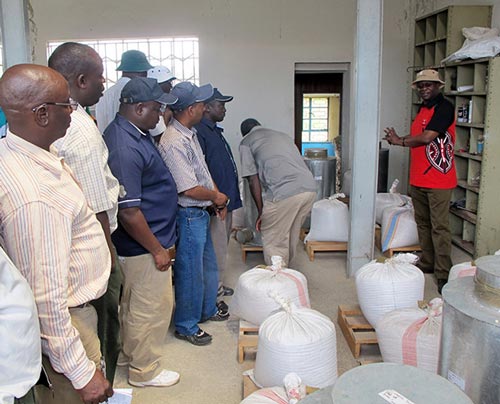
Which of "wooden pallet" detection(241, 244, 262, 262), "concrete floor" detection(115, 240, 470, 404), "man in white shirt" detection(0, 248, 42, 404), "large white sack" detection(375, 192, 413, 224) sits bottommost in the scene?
"concrete floor" detection(115, 240, 470, 404)

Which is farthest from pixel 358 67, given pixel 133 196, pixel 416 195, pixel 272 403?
pixel 272 403

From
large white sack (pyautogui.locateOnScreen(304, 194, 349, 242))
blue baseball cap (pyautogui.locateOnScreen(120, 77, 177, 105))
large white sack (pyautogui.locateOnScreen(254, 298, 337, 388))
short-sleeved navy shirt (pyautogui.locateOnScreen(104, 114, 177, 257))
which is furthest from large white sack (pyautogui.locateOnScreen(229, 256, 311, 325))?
large white sack (pyautogui.locateOnScreen(304, 194, 349, 242))

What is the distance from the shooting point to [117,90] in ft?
10.4

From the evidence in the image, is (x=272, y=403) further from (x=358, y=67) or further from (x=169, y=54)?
(x=169, y=54)

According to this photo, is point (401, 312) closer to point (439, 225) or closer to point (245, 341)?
point (245, 341)

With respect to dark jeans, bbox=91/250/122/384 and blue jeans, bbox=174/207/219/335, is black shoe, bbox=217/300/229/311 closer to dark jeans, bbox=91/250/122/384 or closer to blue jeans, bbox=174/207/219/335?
blue jeans, bbox=174/207/219/335

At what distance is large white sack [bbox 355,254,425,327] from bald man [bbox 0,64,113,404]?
177 centimetres

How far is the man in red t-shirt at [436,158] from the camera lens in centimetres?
376

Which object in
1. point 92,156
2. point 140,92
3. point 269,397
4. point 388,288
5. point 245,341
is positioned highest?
point 140,92

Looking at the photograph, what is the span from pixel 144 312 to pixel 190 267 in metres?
0.51

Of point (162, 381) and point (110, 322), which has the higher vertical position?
point (110, 322)

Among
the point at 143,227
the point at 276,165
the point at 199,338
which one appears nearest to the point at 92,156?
the point at 143,227

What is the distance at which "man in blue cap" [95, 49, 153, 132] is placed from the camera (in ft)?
10.4

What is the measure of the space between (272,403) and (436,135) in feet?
8.49
